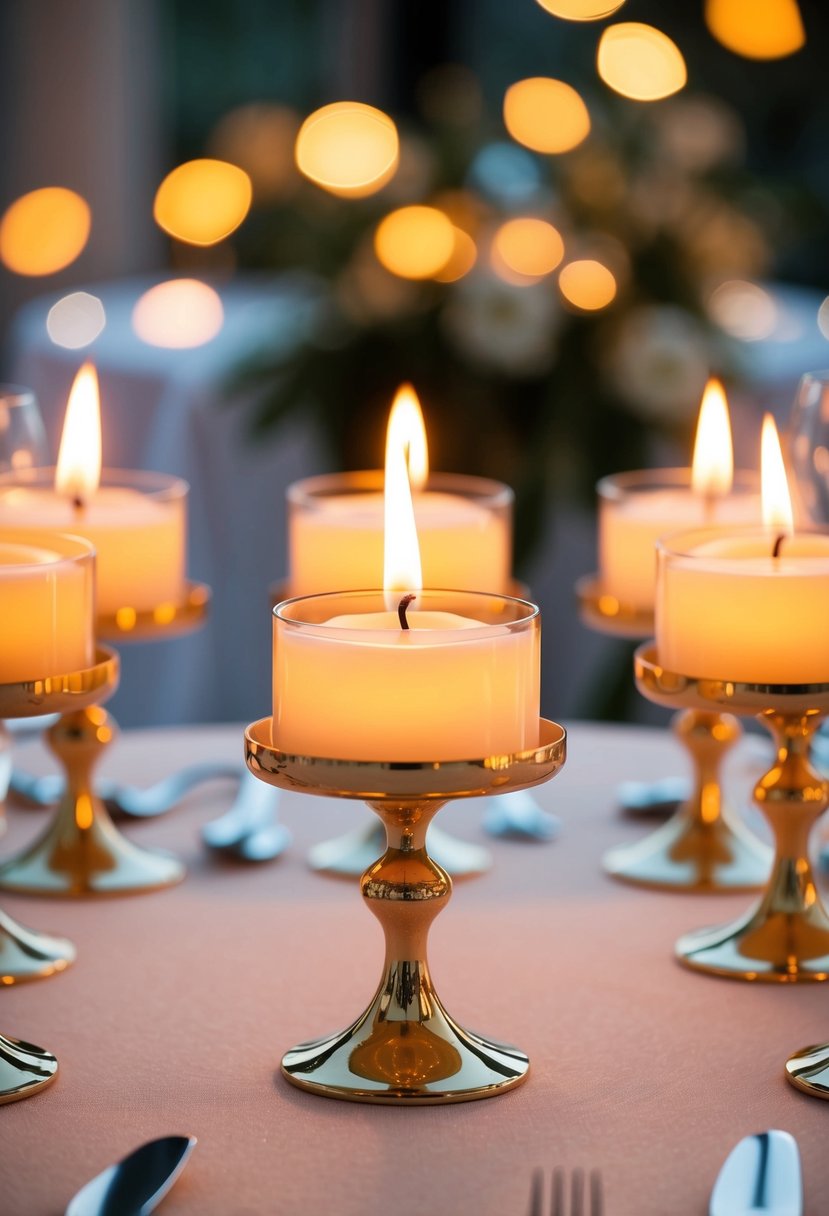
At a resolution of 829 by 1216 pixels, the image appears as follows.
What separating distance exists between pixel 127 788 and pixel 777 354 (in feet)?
5.85

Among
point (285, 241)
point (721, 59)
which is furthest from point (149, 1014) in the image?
point (721, 59)

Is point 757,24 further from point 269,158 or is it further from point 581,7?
point 269,158

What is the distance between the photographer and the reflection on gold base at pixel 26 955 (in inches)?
39.1

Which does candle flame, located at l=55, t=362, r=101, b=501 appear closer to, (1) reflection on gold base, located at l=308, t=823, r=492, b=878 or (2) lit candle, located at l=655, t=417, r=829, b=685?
(1) reflection on gold base, located at l=308, t=823, r=492, b=878

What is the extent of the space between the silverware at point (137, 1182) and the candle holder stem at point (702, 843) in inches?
20.2

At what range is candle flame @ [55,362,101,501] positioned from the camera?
3.93 feet

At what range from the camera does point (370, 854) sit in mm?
1205

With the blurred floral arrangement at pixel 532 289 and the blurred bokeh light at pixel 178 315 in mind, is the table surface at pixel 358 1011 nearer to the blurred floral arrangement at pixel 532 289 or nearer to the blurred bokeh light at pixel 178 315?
the blurred floral arrangement at pixel 532 289

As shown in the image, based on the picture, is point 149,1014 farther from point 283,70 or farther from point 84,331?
point 283,70

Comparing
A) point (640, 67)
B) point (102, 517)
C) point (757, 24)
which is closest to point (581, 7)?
point (757, 24)

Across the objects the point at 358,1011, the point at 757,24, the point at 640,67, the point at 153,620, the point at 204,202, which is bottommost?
the point at 358,1011

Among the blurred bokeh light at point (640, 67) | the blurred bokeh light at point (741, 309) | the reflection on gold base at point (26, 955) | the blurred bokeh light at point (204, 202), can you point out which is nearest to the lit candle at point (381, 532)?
the reflection on gold base at point (26, 955)

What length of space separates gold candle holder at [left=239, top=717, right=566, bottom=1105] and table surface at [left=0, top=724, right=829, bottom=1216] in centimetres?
1

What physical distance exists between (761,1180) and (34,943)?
0.47 m
